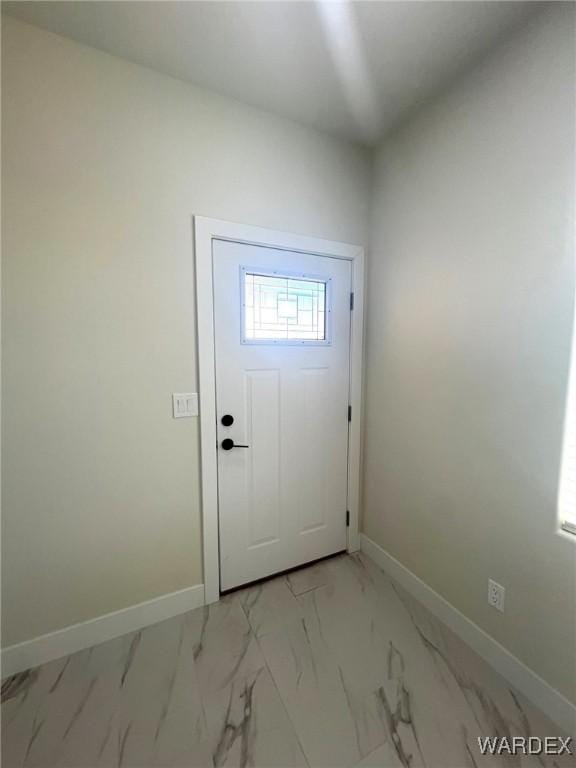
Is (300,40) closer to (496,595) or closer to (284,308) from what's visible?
(284,308)

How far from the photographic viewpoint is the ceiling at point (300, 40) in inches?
44.8

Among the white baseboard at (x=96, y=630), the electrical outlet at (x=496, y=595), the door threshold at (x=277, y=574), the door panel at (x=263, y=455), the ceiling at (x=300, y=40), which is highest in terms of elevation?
the ceiling at (x=300, y=40)

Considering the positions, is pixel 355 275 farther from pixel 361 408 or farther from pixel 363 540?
pixel 363 540

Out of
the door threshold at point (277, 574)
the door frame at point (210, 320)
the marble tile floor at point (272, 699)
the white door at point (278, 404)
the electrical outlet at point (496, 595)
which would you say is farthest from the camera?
the door threshold at point (277, 574)

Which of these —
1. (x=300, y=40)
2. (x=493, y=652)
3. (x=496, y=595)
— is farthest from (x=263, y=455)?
(x=300, y=40)

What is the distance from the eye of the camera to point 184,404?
1.59 meters

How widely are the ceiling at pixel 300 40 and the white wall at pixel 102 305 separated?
109mm

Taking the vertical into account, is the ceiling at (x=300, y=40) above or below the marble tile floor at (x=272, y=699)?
above

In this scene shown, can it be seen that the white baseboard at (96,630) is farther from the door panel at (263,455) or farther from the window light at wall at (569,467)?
the window light at wall at (569,467)

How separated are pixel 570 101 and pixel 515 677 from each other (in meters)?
2.27

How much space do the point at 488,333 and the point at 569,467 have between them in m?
0.61

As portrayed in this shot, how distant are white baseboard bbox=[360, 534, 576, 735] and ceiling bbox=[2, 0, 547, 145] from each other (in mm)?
2585

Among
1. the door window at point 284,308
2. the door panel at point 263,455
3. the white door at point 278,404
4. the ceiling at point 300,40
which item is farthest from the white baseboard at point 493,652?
the ceiling at point 300,40

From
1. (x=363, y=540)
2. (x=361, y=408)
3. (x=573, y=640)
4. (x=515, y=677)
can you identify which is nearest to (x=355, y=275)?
(x=361, y=408)
